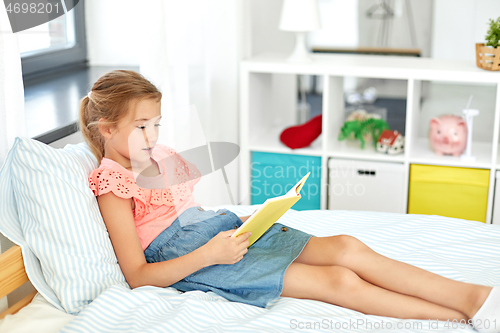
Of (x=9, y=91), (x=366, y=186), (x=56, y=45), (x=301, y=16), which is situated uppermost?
(x=301, y=16)

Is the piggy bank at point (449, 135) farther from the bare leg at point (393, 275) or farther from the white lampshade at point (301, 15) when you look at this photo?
the bare leg at point (393, 275)

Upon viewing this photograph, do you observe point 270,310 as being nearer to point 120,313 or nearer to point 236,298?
point 236,298

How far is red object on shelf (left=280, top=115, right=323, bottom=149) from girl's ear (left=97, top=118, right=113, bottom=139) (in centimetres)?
110

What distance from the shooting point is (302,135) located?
2.19m

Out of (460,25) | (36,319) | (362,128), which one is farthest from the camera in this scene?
(460,25)

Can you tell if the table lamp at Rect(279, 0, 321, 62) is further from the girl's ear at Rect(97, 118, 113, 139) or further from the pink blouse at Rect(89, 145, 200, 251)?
the girl's ear at Rect(97, 118, 113, 139)

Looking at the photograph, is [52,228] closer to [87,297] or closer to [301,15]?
[87,297]

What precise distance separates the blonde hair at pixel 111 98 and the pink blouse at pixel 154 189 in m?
0.10

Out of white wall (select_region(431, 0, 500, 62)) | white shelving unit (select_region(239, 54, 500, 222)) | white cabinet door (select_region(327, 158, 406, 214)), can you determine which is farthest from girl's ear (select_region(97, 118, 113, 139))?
white wall (select_region(431, 0, 500, 62))

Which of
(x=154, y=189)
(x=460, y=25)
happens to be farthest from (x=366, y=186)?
(x=460, y=25)

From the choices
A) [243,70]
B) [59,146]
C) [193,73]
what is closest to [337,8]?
[243,70]

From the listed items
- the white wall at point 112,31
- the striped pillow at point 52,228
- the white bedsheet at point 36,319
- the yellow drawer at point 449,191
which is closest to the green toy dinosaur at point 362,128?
the yellow drawer at point 449,191

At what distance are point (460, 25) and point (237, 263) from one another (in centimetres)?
338

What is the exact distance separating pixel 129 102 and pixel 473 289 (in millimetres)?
859
